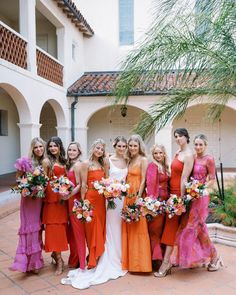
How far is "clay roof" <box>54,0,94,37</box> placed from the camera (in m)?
11.0

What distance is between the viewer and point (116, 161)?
400 centimetres

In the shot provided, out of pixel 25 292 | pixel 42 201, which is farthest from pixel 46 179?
pixel 25 292

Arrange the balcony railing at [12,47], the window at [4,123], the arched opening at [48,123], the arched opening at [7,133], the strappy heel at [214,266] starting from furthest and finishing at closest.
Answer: the arched opening at [48,123] → the window at [4,123] → the arched opening at [7,133] → the balcony railing at [12,47] → the strappy heel at [214,266]

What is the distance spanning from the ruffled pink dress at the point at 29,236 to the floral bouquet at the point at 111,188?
901 millimetres

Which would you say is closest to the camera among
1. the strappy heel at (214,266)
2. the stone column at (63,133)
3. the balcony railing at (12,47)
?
the strappy heel at (214,266)

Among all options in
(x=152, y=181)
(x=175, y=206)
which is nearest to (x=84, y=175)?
(x=152, y=181)

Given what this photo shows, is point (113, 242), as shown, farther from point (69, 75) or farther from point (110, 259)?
point (69, 75)

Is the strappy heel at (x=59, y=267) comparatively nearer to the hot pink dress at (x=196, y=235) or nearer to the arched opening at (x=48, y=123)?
the hot pink dress at (x=196, y=235)

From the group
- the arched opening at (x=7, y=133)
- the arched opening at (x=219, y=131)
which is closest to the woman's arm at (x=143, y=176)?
the arched opening at (x=7, y=133)

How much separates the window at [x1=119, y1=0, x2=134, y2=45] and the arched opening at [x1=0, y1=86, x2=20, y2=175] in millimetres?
6285

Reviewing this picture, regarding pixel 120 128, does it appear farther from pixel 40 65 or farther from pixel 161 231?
pixel 161 231

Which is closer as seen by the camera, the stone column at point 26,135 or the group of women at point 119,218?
the group of women at point 119,218

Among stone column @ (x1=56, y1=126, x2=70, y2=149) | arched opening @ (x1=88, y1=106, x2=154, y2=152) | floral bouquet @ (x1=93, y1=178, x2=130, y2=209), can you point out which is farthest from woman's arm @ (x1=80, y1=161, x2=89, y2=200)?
arched opening @ (x1=88, y1=106, x2=154, y2=152)

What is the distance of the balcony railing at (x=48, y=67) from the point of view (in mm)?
10278
